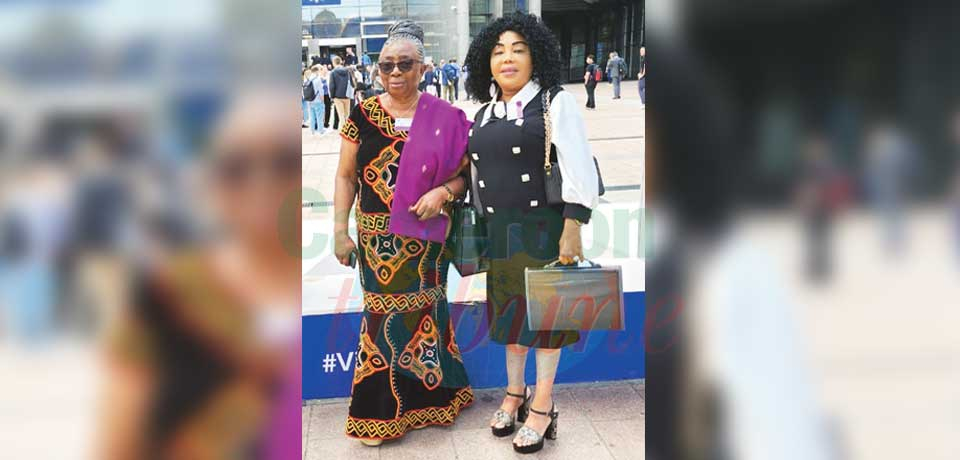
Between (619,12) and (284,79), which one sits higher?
(619,12)

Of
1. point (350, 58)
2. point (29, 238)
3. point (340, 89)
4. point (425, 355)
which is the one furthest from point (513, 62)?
point (340, 89)

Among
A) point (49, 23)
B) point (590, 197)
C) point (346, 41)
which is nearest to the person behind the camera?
point (49, 23)

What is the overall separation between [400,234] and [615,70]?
1310 cm

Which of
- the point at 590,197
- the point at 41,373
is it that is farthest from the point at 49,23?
the point at 590,197

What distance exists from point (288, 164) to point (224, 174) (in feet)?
0.21

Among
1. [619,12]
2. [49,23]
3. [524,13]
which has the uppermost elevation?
[619,12]

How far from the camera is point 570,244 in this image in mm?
2438

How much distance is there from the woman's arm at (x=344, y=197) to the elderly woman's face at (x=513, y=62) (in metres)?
0.55

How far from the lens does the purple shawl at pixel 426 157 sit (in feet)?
8.32

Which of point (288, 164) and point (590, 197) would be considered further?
point (590, 197)

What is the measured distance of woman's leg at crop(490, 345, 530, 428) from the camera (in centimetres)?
277

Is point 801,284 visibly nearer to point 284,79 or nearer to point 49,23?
point 284,79

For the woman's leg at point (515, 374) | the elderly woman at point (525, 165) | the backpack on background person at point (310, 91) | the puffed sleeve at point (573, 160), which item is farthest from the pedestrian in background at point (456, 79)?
the backpack on background person at point (310, 91)

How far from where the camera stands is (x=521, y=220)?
2.51 metres
